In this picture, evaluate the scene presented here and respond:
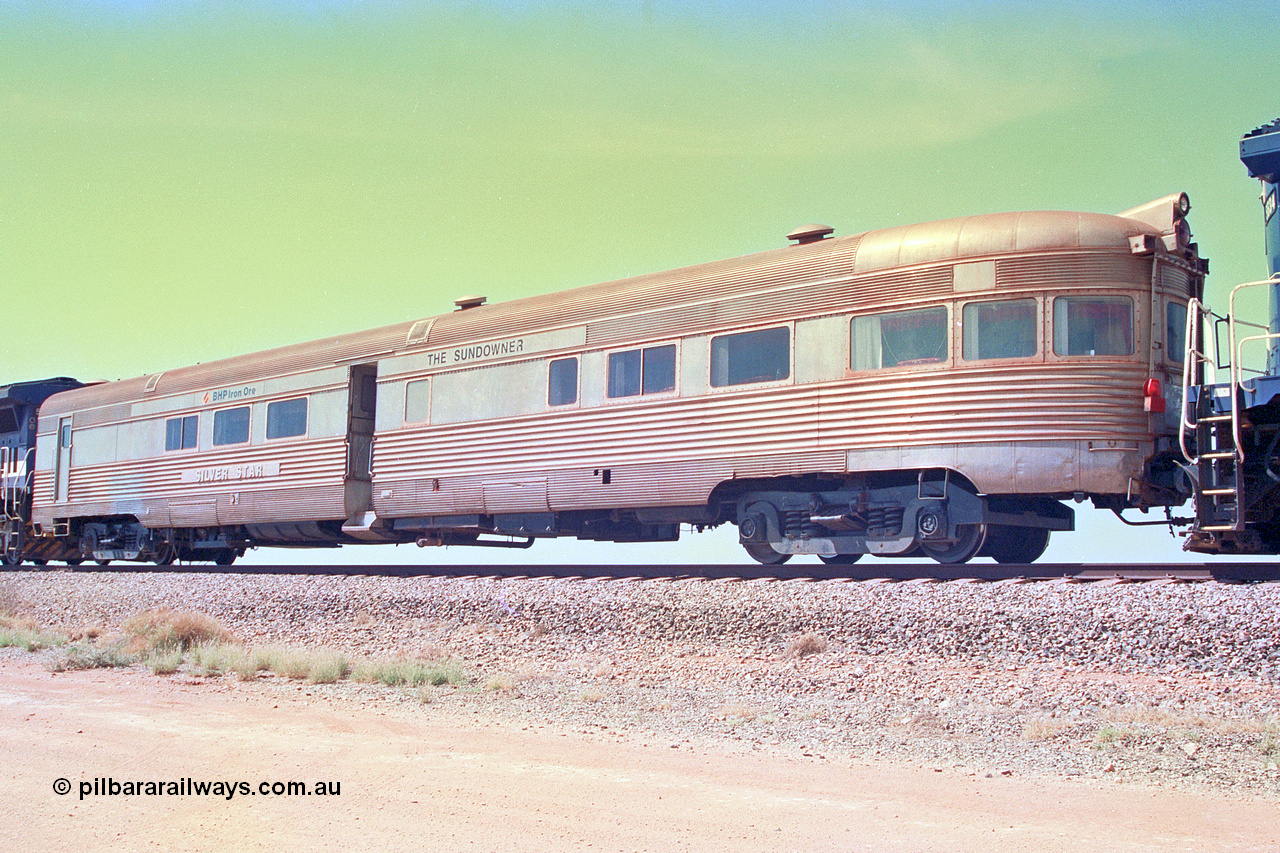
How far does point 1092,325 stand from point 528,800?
713cm

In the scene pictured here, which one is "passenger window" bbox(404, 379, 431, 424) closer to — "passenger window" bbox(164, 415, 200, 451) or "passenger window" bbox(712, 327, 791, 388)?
"passenger window" bbox(712, 327, 791, 388)

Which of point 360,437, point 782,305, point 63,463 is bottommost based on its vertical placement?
point 63,463

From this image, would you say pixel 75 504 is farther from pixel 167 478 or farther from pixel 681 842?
pixel 681 842

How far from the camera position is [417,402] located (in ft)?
49.4

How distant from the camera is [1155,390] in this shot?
969 cm

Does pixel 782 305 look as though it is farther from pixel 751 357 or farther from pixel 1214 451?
pixel 1214 451

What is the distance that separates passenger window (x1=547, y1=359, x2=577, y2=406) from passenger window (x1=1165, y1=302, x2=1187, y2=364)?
20.9 feet

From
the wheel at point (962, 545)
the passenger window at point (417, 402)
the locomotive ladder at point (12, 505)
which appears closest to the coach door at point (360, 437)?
the passenger window at point (417, 402)

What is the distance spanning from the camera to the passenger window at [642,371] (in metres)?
12.1

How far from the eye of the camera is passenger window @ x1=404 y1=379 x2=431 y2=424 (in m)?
14.9

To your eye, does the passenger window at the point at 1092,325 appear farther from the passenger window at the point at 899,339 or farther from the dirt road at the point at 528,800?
the dirt road at the point at 528,800

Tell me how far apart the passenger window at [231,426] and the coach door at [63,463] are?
5328 mm

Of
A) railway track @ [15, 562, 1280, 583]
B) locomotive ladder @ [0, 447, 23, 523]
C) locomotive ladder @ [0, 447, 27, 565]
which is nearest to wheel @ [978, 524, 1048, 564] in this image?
railway track @ [15, 562, 1280, 583]

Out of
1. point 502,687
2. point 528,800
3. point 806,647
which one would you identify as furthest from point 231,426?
point 528,800
